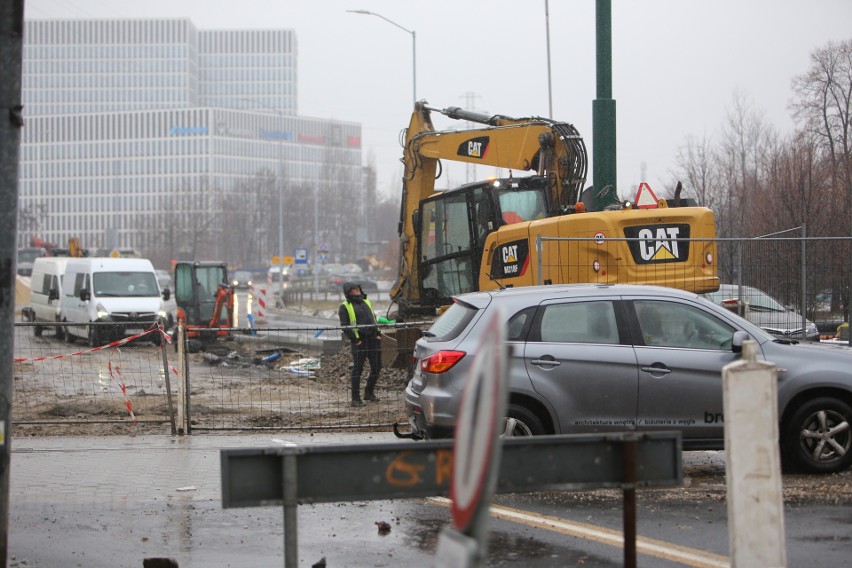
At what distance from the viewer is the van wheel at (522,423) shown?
923 centimetres

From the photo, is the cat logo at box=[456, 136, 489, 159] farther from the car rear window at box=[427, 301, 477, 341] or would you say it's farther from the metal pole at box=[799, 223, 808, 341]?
the car rear window at box=[427, 301, 477, 341]

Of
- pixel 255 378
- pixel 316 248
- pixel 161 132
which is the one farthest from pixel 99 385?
pixel 161 132

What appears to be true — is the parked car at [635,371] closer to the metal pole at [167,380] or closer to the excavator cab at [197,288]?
the metal pole at [167,380]

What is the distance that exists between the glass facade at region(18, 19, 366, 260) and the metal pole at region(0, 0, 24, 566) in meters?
120

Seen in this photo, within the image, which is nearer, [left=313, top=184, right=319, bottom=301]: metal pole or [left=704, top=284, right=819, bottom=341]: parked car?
[left=704, top=284, right=819, bottom=341]: parked car

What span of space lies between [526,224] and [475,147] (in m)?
3.78

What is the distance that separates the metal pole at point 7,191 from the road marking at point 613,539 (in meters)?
3.48

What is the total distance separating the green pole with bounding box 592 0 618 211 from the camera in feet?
46.3

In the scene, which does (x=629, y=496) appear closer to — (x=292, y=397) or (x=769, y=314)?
(x=769, y=314)

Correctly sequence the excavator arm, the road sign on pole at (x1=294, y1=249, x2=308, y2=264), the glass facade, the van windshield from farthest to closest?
the glass facade, the road sign on pole at (x1=294, y1=249, x2=308, y2=264), the van windshield, the excavator arm

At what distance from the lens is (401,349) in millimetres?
17891

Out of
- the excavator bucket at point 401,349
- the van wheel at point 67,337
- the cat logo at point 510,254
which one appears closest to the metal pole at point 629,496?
the cat logo at point 510,254

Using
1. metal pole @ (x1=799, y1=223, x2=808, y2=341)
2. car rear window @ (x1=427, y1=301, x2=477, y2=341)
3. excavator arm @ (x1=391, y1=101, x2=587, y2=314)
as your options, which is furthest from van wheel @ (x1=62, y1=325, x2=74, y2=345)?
metal pole @ (x1=799, y1=223, x2=808, y2=341)

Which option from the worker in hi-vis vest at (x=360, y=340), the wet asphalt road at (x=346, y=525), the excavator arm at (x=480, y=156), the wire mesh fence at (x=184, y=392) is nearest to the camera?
the wet asphalt road at (x=346, y=525)
